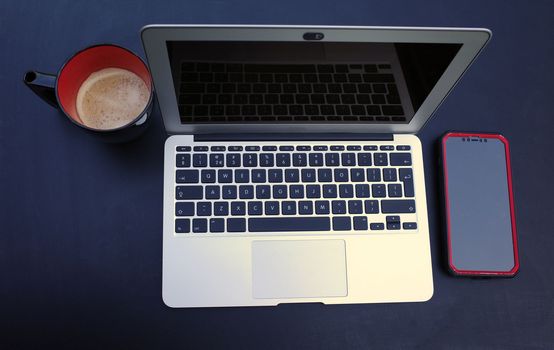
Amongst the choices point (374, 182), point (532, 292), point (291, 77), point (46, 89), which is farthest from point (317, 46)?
point (532, 292)

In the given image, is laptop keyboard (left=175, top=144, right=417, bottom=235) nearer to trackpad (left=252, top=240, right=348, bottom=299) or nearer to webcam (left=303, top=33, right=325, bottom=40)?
trackpad (left=252, top=240, right=348, bottom=299)

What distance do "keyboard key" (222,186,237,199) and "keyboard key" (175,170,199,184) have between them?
1.6 inches

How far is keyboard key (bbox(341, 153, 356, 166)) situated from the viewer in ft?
2.18

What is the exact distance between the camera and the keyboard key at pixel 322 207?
65cm

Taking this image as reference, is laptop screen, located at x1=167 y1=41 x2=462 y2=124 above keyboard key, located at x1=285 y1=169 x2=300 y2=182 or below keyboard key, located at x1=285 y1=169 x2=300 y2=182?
above

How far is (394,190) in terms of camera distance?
0.66 m

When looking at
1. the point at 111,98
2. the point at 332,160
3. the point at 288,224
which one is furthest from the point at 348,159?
the point at 111,98

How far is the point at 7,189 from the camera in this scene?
66 cm

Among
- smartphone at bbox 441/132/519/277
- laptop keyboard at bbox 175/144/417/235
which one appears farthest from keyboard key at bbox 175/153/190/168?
smartphone at bbox 441/132/519/277

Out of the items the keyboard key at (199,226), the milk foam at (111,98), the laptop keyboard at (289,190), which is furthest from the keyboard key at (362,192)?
the milk foam at (111,98)

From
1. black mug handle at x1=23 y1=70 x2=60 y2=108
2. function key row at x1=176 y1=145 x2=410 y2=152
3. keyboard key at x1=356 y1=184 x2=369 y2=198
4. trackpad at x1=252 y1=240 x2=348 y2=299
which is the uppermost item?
black mug handle at x1=23 y1=70 x2=60 y2=108

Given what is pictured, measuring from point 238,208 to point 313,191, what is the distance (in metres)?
0.10

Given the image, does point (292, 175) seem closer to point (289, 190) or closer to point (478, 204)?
point (289, 190)

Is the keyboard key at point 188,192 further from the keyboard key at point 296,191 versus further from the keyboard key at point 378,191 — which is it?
the keyboard key at point 378,191
